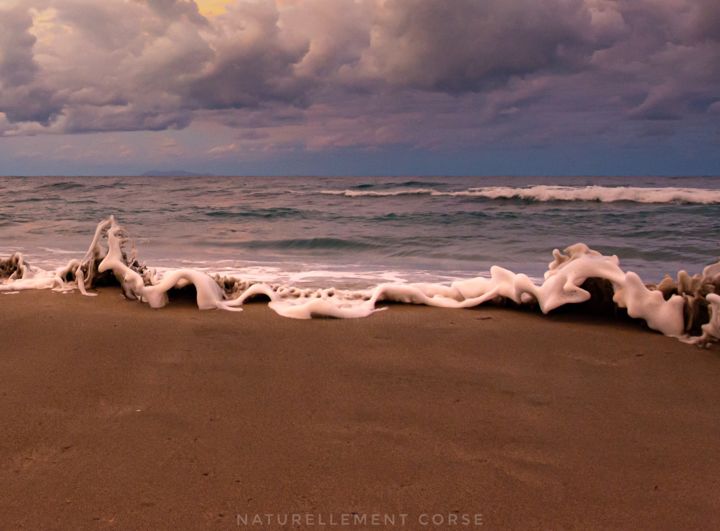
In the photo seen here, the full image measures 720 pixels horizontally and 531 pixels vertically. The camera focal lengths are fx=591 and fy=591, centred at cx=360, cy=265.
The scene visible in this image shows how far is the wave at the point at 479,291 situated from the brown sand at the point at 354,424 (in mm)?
144

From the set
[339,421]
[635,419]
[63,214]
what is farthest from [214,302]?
[63,214]

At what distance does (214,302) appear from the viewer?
296 centimetres

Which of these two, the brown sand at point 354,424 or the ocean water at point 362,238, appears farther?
the ocean water at point 362,238

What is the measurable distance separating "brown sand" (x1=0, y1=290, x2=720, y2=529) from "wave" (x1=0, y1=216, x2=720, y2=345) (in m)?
0.14

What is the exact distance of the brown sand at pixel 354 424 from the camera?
1.31 meters

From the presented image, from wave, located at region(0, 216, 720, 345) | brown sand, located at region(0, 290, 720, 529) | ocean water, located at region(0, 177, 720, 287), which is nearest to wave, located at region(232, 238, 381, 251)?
ocean water, located at region(0, 177, 720, 287)

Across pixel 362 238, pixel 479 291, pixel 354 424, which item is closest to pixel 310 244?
pixel 362 238

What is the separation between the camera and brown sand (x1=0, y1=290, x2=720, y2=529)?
1.31m

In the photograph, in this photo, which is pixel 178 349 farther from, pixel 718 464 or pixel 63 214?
pixel 63 214

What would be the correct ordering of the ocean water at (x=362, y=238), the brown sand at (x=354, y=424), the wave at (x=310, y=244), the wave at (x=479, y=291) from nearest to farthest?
the brown sand at (x=354, y=424) < the wave at (x=479, y=291) < the ocean water at (x=362, y=238) < the wave at (x=310, y=244)

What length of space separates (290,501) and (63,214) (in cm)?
1410

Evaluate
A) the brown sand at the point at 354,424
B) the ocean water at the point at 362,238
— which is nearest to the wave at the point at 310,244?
the ocean water at the point at 362,238

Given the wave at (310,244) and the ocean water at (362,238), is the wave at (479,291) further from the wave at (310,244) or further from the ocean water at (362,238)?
the wave at (310,244)

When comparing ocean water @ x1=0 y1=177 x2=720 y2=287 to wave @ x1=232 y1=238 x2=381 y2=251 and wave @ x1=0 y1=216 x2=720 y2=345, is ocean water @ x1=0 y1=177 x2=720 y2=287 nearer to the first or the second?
wave @ x1=232 y1=238 x2=381 y2=251
